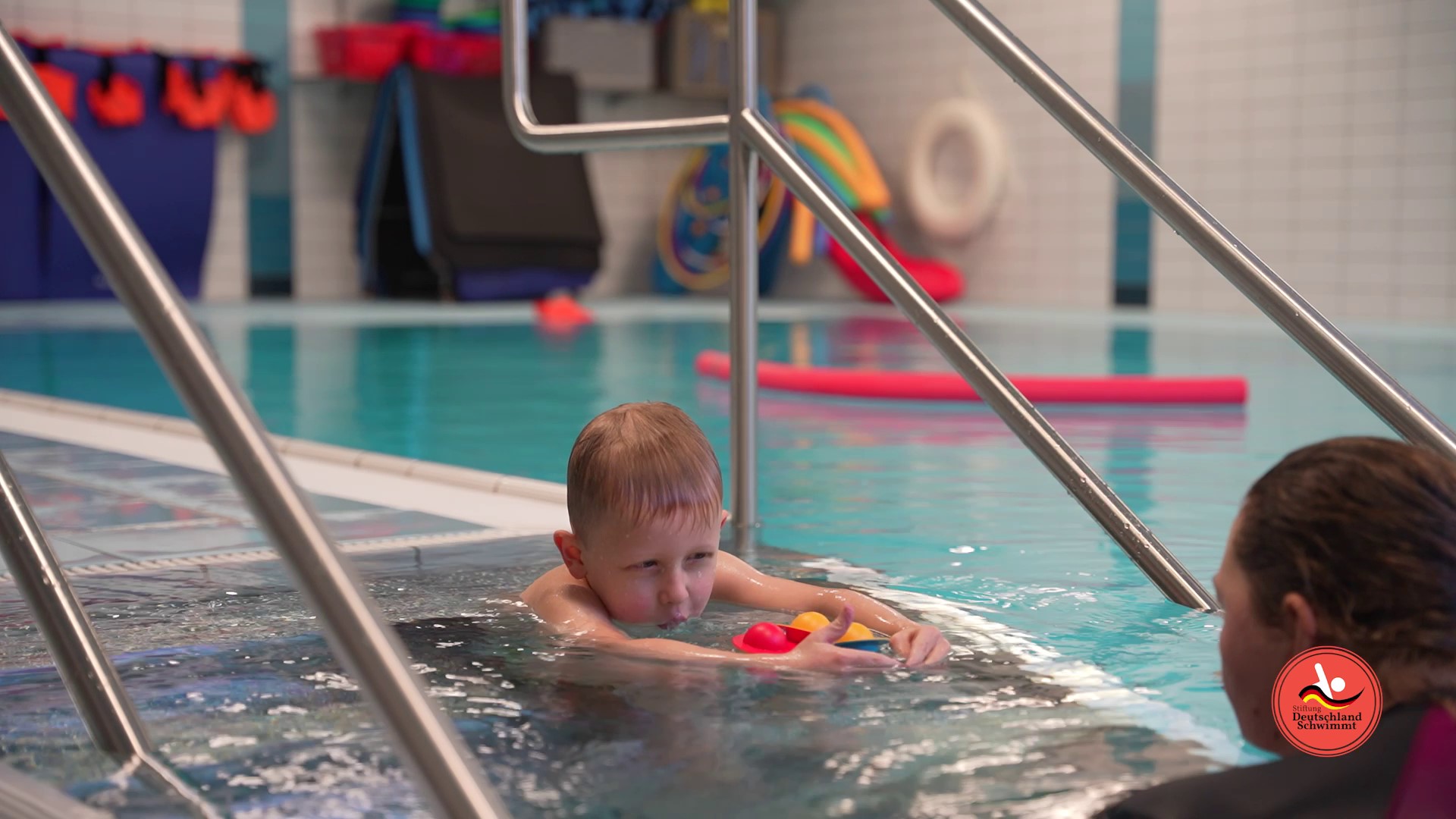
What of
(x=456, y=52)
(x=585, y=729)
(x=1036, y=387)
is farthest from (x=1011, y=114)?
(x=585, y=729)

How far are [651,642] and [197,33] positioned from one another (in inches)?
350

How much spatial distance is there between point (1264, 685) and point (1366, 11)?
8.30 metres

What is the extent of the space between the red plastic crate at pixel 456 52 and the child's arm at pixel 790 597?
8044 millimetres

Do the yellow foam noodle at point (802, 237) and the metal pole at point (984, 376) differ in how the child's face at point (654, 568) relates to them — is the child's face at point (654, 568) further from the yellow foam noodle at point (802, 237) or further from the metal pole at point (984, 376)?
the yellow foam noodle at point (802, 237)

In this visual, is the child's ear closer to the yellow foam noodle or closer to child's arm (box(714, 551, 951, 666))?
child's arm (box(714, 551, 951, 666))

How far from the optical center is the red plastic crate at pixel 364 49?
31.1ft

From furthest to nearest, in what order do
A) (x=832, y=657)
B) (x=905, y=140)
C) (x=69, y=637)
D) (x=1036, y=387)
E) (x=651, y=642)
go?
(x=905, y=140)
(x=1036, y=387)
(x=651, y=642)
(x=832, y=657)
(x=69, y=637)

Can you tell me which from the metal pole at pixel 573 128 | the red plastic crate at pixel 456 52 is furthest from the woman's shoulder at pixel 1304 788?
the red plastic crate at pixel 456 52

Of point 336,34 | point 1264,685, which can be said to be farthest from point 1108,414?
point 336,34

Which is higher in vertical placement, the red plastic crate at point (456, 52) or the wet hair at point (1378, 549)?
the red plastic crate at point (456, 52)

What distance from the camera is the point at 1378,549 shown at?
967 millimetres

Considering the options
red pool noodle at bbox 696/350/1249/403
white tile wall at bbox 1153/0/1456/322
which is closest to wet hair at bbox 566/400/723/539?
red pool noodle at bbox 696/350/1249/403

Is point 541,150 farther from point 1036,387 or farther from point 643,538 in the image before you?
point 1036,387

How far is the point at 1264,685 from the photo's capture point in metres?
1.05
